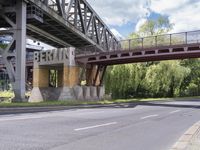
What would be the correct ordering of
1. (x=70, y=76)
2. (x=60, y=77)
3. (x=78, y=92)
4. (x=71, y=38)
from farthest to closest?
(x=71, y=38) → (x=60, y=77) → (x=78, y=92) → (x=70, y=76)

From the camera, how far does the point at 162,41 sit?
149 feet

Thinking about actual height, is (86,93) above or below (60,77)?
below

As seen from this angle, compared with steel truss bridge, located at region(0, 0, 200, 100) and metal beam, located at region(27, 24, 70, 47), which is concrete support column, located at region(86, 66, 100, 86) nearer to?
steel truss bridge, located at region(0, 0, 200, 100)

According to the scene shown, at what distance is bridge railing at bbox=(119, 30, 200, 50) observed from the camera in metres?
39.6

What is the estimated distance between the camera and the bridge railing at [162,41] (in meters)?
39.6

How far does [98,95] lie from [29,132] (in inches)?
1462

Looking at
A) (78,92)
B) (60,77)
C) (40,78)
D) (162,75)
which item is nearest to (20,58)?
(78,92)

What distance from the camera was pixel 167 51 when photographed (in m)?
40.6

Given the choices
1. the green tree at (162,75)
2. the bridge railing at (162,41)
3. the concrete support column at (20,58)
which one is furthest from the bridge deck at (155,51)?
the concrete support column at (20,58)

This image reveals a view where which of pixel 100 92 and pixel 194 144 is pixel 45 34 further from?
pixel 194 144

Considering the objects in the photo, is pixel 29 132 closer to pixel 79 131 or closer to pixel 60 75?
pixel 79 131

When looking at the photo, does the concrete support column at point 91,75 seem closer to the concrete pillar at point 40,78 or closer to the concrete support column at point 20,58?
the concrete pillar at point 40,78

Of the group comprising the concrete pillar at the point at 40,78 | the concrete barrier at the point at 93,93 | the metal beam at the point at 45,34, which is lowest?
the concrete barrier at the point at 93,93

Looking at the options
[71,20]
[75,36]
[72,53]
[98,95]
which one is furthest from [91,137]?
[75,36]
